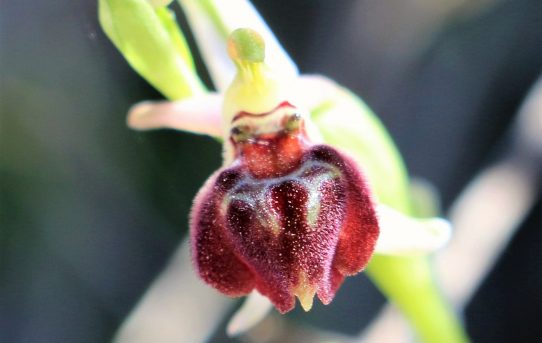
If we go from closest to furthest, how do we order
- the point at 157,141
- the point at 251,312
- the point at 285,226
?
the point at 285,226
the point at 251,312
the point at 157,141

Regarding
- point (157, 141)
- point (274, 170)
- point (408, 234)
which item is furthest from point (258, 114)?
point (157, 141)

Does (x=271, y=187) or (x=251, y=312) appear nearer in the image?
(x=271, y=187)

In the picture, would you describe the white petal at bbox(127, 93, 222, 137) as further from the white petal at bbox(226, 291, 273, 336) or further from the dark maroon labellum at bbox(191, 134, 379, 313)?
the white petal at bbox(226, 291, 273, 336)

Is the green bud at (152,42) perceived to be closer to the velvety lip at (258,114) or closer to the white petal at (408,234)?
the velvety lip at (258,114)

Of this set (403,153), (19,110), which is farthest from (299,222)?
(403,153)

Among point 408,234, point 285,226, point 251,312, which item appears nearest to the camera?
point 285,226

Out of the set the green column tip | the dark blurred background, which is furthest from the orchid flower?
the dark blurred background

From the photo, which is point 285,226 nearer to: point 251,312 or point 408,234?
point 408,234
